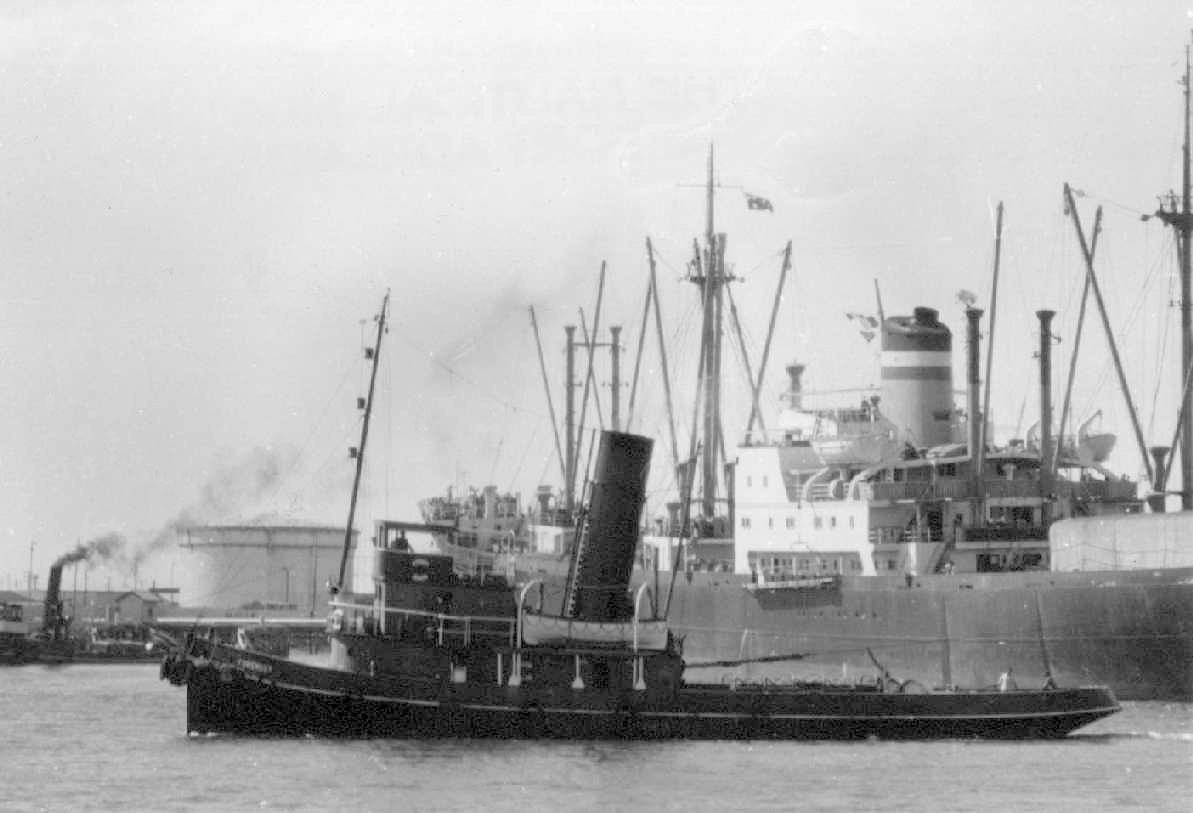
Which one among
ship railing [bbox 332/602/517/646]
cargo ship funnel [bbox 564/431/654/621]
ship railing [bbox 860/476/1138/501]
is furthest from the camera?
ship railing [bbox 860/476/1138/501]

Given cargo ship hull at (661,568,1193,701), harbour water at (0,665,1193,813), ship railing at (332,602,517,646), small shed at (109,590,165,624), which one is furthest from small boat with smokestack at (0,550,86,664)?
ship railing at (332,602,517,646)

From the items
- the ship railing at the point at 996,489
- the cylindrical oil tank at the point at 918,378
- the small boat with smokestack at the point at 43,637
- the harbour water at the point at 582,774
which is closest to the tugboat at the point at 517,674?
the harbour water at the point at 582,774

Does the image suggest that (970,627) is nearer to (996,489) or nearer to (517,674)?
(996,489)

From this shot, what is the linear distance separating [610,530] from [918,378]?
104 ft

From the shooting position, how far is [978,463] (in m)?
72.8

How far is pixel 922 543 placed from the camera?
241ft

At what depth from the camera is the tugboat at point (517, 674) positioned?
45.8m

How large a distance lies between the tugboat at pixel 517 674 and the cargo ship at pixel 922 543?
13.3 m

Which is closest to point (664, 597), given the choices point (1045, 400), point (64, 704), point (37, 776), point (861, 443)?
point (861, 443)

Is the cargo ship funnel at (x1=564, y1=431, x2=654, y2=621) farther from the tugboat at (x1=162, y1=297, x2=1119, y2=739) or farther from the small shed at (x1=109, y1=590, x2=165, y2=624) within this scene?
the small shed at (x1=109, y1=590, x2=165, y2=624)

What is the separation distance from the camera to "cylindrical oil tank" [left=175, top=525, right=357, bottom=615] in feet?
397

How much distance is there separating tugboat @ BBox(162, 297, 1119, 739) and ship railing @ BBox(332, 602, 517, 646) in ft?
0.09

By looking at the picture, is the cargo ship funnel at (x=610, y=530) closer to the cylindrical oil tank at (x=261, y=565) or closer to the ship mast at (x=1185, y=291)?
the ship mast at (x=1185, y=291)

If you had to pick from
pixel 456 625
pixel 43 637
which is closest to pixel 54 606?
pixel 43 637
